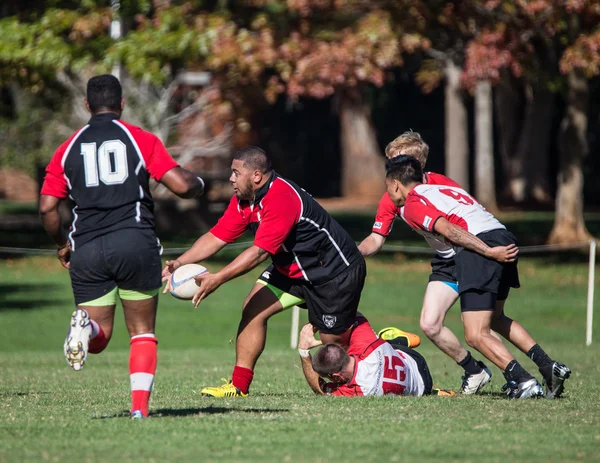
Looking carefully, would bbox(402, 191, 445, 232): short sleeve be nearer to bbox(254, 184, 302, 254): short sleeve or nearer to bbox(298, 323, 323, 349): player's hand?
bbox(254, 184, 302, 254): short sleeve

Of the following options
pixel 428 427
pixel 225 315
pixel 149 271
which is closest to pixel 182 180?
pixel 149 271

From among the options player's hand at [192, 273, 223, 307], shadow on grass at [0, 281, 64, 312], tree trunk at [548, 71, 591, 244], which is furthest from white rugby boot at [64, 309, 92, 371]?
tree trunk at [548, 71, 591, 244]

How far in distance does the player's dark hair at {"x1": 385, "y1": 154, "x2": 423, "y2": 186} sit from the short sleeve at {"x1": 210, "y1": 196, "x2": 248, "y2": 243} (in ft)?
4.19

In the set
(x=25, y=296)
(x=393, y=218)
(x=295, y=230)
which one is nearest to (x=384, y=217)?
(x=393, y=218)

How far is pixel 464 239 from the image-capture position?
8.06m

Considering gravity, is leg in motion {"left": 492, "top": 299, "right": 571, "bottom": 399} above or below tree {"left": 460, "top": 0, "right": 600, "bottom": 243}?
below

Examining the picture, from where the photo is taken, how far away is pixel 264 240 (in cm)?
788

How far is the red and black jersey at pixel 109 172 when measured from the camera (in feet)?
21.3

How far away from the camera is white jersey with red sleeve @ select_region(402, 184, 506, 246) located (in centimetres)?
813

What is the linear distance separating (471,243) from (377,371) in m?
1.30

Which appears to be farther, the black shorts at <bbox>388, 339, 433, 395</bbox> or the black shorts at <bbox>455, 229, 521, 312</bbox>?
the black shorts at <bbox>388, 339, 433, 395</bbox>

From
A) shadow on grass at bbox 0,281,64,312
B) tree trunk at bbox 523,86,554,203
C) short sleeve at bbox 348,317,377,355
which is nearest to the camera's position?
short sleeve at bbox 348,317,377,355

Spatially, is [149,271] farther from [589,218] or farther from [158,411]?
[589,218]

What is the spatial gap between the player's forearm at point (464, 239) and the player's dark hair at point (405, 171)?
579 millimetres
